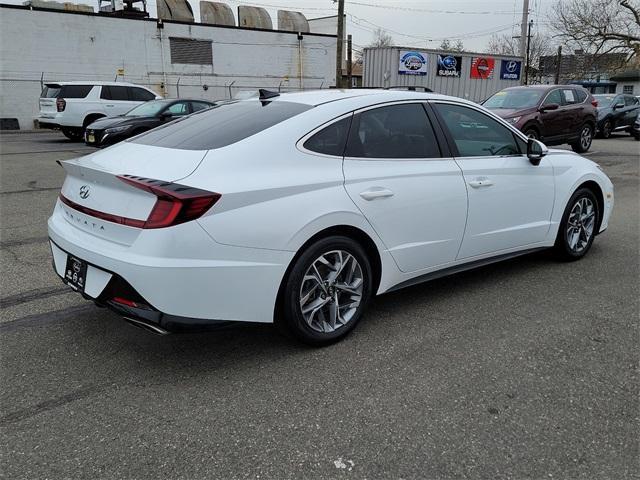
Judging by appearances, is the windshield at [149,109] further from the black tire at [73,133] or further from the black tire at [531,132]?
the black tire at [531,132]

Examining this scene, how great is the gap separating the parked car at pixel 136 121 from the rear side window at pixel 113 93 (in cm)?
336

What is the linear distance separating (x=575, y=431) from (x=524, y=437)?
10.7 inches

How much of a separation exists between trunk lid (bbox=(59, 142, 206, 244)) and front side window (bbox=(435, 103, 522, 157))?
2055mm

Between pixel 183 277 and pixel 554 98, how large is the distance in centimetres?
1318

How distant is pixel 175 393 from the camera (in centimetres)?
302

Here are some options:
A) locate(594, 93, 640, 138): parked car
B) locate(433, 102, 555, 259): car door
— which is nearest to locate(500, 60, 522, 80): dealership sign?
locate(594, 93, 640, 138): parked car

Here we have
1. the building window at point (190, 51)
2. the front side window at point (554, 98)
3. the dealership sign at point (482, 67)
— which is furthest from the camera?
the building window at point (190, 51)

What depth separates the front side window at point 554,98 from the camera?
13438mm

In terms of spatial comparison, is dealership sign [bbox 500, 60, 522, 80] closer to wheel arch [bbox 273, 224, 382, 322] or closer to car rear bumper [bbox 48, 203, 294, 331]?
wheel arch [bbox 273, 224, 382, 322]

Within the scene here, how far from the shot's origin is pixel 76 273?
3260 millimetres

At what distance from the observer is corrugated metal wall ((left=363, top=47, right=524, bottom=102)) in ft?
79.3

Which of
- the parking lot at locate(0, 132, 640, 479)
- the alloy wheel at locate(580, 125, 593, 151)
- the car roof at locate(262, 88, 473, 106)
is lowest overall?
the parking lot at locate(0, 132, 640, 479)

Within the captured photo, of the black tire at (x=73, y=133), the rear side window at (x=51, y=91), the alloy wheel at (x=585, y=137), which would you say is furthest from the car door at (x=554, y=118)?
the rear side window at (x=51, y=91)

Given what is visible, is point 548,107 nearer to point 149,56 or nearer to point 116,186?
point 116,186
